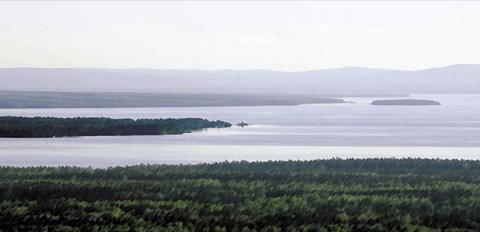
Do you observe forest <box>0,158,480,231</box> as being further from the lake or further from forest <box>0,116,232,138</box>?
forest <box>0,116,232,138</box>

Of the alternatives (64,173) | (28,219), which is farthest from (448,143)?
(28,219)

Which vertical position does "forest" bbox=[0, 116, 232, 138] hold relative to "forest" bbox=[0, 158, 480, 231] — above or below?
above

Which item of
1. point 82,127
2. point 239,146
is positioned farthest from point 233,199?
point 82,127

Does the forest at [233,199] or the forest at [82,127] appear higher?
the forest at [82,127]

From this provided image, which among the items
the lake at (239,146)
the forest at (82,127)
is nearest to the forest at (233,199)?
the lake at (239,146)

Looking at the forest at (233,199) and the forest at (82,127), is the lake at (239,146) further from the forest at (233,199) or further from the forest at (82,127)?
the forest at (233,199)

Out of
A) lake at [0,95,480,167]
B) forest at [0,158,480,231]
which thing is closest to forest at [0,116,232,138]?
lake at [0,95,480,167]
